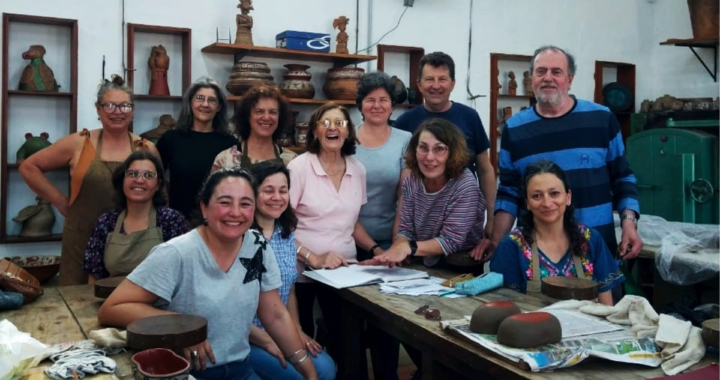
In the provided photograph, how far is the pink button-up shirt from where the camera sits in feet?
9.78

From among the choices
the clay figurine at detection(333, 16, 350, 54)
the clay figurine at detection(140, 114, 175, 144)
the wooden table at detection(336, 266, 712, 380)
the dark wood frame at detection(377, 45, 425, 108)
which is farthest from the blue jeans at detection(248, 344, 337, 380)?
the dark wood frame at detection(377, 45, 425, 108)

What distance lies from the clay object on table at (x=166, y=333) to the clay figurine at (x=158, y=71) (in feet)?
10.9

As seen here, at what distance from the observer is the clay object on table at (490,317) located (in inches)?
74.5

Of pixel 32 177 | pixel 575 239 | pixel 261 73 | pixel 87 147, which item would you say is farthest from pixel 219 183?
pixel 261 73

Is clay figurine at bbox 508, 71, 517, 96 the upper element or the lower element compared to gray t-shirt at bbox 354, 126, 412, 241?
upper

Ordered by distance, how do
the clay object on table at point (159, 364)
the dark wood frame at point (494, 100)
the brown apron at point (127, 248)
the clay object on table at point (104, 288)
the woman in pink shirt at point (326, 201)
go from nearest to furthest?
the clay object on table at point (159, 364) < the clay object on table at point (104, 288) < the brown apron at point (127, 248) < the woman in pink shirt at point (326, 201) < the dark wood frame at point (494, 100)

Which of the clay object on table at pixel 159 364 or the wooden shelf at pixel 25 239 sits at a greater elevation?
the clay object on table at pixel 159 364

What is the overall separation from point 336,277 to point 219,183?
31.8 inches

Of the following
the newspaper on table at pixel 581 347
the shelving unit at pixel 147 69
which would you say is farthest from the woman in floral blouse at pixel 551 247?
the shelving unit at pixel 147 69

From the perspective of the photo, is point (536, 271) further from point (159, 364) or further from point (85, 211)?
point (85, 211)

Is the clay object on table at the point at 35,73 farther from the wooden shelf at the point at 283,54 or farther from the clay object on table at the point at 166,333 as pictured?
the clay object on table at the point at 166,333

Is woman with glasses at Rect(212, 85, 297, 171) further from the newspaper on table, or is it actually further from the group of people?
the newspaper on table

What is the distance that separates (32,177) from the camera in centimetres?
349

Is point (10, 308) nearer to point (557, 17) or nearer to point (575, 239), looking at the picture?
point (575, 239)
